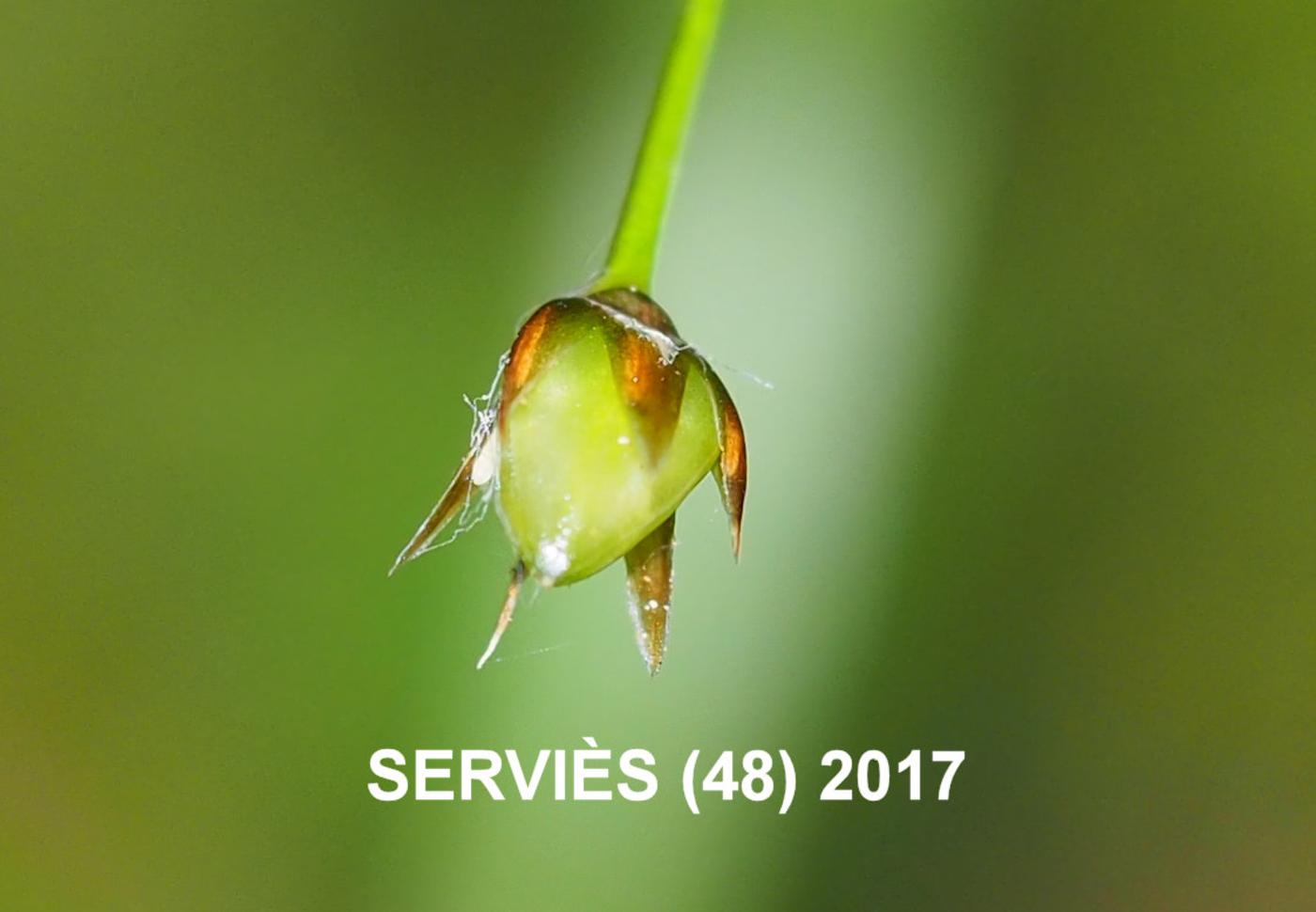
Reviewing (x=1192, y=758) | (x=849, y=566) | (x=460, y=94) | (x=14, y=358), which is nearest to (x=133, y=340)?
(x=14, y=358)

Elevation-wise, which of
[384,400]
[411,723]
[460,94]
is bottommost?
[411,723]

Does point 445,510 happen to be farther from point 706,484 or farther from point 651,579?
point 706,484

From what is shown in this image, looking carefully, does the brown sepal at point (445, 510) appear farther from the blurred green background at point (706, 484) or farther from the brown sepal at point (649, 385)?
the blurred green background at point (706, 484)

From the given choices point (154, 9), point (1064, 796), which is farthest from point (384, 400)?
point (1064, 796)

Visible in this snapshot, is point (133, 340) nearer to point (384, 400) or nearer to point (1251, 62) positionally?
point (384, 400)

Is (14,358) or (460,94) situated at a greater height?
(460,94)

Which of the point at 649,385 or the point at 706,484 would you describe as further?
the point at 706,484

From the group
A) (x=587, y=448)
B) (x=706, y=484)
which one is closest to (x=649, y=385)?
(x=587, y=448)

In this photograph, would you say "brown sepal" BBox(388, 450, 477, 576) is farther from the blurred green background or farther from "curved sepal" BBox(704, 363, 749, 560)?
the blurred green background
